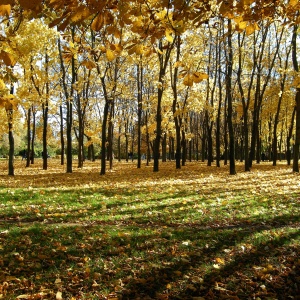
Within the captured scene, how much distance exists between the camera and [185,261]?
4.30 m

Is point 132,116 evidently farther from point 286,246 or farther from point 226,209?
point 286,246

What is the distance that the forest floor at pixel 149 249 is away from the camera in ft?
11.8

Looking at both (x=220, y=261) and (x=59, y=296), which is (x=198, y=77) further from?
(x=220, y=261)

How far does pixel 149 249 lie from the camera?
15.6 feet

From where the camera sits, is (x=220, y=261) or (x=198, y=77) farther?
(x=220, y=261)

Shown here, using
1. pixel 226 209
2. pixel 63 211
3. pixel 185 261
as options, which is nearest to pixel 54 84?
pixel 63 211

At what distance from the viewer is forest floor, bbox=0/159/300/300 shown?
3.61 meters

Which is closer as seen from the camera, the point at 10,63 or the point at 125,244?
the point at 10,63

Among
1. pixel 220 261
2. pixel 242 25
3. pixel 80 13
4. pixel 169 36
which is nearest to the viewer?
pixel 80 13

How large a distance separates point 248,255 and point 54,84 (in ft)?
69.8

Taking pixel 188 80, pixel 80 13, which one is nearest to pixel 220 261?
pixel 188 80

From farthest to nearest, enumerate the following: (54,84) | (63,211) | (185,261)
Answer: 1. (54,84)
2. (63,211)
3. (185,261)

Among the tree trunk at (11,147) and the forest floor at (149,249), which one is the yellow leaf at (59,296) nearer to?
the forest floor at (149,249)

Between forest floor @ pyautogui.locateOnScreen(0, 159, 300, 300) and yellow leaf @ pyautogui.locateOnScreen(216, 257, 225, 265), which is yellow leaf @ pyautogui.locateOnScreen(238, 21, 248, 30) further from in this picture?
yellow leaf @ pyautogui.locateOnScreen(216, 257, 225, 265)
